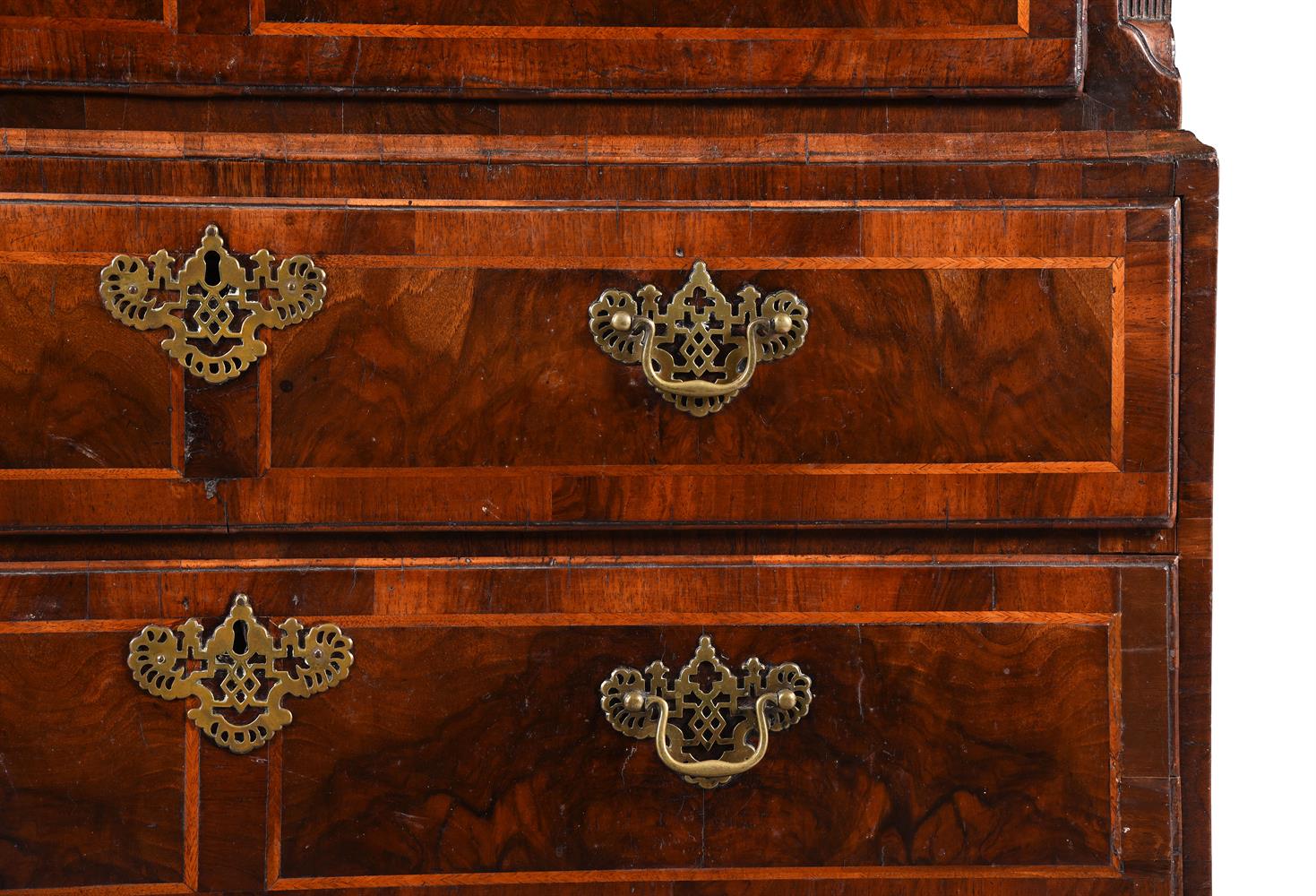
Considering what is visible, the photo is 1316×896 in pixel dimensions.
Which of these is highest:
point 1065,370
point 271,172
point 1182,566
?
point 271,172

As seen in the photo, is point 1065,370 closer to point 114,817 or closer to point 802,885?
point 802,885

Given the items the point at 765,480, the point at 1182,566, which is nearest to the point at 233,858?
the point at 765,480

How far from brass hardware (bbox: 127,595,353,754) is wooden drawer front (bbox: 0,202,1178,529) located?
73 millimetres

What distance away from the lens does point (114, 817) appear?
816mm

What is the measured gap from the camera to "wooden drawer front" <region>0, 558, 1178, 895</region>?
A: 82 centimetres

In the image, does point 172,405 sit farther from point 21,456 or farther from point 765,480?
point 765,480

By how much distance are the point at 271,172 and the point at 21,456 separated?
0.78ft

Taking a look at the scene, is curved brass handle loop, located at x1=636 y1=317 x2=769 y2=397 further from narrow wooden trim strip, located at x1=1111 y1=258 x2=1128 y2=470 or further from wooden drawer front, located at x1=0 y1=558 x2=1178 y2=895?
narrow wooden trim strip, located at x1=1111 y1=258 x2=1128 y2=470

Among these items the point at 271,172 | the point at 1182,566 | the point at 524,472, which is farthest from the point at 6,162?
the point at 1182,566

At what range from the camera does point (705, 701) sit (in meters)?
0.83

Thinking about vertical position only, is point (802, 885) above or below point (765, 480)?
below

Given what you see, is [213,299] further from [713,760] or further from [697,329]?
[713,760]

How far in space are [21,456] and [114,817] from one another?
0.24 meters

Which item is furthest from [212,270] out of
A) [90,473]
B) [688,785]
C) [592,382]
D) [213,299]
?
[688,785]
